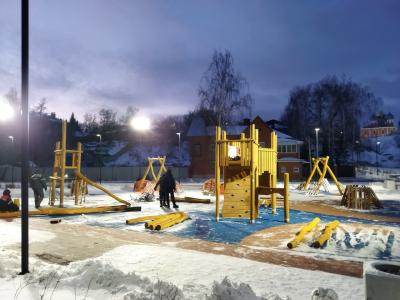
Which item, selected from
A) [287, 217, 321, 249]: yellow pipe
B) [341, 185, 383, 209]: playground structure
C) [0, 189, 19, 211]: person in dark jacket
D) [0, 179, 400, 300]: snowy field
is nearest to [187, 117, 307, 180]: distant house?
[341, 185, 383, 209]: playground structure

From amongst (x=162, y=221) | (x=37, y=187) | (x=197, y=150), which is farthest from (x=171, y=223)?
(x=197, y=150)

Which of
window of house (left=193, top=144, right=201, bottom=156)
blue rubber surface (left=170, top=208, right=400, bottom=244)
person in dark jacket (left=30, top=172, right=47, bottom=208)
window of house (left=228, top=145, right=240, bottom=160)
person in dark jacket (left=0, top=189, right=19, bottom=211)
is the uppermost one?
window of house (left=193, top=144, right=201, bottom=156)

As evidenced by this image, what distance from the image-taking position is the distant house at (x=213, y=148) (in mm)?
53688

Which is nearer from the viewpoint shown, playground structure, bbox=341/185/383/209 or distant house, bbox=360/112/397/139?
playground structure, bbox=341/185/383/209

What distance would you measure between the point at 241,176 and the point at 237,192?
2.02 feet

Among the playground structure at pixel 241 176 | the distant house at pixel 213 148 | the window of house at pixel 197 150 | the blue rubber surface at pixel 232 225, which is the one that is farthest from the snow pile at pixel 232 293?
the window of house at pixel 197 150

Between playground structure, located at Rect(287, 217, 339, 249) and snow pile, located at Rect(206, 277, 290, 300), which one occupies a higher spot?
snow pile, located at Rect(206, 277, 290, 300)

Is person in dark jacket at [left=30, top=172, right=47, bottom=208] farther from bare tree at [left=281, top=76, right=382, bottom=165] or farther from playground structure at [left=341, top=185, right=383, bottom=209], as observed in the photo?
bare tree at [left=281, top=76, right=382, bottom=165]

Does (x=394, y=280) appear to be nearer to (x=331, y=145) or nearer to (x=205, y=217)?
(x=205, y=217)

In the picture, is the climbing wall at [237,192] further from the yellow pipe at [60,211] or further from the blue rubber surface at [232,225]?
the yellow pipe at [60,211]

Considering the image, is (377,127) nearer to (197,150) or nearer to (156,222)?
(197,150)

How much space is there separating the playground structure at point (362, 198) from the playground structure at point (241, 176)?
5.93 metres

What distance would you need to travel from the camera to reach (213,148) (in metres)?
58.0

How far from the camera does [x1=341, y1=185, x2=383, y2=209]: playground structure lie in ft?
54.9
